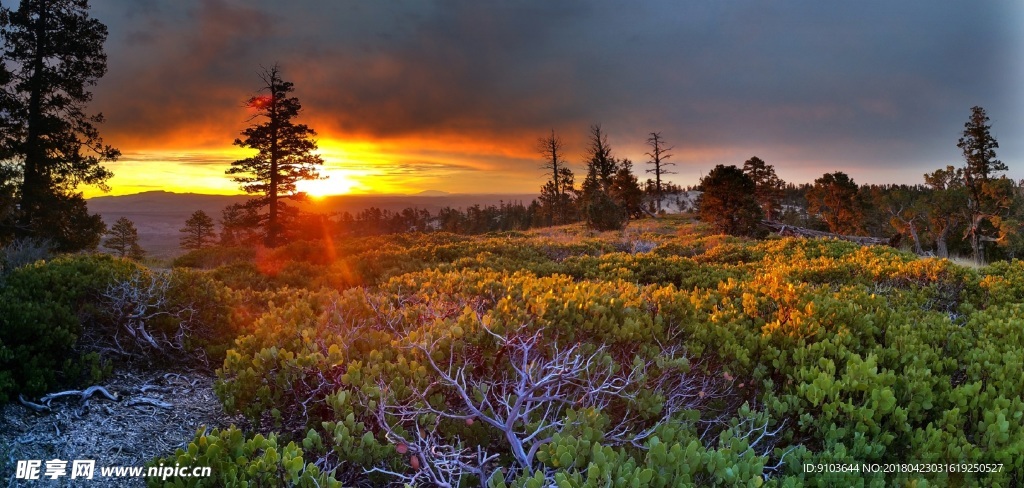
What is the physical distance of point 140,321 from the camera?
5.57 meters

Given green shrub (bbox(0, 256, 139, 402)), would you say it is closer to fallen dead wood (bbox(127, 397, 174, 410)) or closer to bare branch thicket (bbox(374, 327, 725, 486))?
fallen dead wood (bbox(127, 397, 174, 410))

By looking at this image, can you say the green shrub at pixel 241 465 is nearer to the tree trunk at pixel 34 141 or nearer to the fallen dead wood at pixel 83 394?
the fallen dead wood at pixel 83 394

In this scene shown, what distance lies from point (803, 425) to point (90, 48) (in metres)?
27.6

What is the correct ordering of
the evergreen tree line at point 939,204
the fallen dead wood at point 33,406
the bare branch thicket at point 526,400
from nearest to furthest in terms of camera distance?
1. the bare branch thicket at point 526,400
2. the fallen dead wood at point 33,406
3. the evergreen tree line at point 939,204

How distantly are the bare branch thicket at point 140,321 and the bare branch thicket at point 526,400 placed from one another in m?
3.37

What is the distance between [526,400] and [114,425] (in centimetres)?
330

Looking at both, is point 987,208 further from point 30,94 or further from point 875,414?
point 30,94

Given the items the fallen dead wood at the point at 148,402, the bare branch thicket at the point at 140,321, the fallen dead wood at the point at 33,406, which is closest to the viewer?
the fallen dead wood at the point at 33,406

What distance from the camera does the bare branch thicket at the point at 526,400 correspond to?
2977 mm

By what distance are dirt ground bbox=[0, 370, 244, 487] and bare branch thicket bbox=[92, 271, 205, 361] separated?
0.42 meters

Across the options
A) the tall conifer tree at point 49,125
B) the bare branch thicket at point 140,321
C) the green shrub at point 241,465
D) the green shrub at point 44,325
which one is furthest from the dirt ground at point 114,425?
the tall conifer tree at point 49,125

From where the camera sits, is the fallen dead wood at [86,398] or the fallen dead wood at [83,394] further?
the fallen dead wood at [83,394]

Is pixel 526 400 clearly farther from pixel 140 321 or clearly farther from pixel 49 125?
pixel 49 125

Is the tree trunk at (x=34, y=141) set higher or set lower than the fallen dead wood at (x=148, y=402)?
higher
